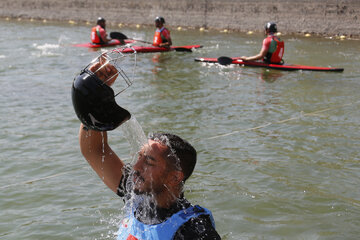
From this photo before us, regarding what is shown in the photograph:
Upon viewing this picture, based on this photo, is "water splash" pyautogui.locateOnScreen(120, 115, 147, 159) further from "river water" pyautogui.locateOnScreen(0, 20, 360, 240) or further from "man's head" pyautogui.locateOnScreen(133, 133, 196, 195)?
"river water" pyautogui.locateOnScreen(0, 20, 360, 240)

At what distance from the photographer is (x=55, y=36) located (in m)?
19.8

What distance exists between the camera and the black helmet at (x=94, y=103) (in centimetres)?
219

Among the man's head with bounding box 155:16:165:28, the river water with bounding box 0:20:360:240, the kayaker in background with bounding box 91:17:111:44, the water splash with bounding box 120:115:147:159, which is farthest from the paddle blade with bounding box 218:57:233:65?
the water splash with bounding box 120:115:147:159

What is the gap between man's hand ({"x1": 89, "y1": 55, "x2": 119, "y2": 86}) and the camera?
2280 mm

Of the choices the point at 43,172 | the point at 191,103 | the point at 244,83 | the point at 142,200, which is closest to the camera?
the point at 142,200

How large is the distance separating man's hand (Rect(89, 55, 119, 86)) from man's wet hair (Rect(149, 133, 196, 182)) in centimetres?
33

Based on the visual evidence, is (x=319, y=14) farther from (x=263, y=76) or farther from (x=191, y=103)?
(x=191, y=103)

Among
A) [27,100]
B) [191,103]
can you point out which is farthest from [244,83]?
[27,100]

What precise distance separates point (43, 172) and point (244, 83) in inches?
239

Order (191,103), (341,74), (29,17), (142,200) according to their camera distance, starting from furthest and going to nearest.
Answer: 1. (29,17)
2. (341,74)
3. (191,103)
4. (142,200)

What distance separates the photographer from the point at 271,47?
12141 mm

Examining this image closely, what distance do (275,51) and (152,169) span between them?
10468 mm

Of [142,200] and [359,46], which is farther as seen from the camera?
[359,46]

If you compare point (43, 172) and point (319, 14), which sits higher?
point (319, 14)
